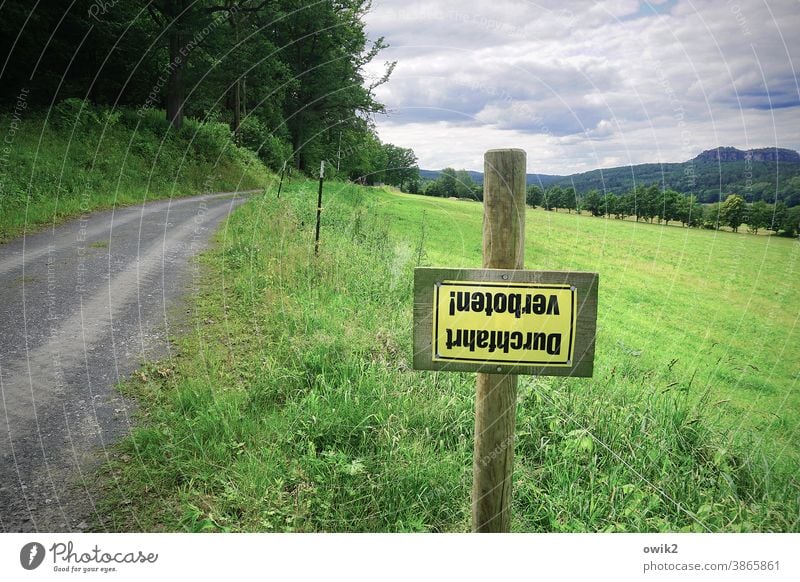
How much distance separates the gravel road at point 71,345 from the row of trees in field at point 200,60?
3.51 metres

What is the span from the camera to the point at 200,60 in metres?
17.8

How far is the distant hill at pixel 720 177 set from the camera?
7.61 feet

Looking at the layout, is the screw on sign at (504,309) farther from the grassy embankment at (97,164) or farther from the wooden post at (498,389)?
the grassy embankment at (97,164)

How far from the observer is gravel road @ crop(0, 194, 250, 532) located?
2768mm

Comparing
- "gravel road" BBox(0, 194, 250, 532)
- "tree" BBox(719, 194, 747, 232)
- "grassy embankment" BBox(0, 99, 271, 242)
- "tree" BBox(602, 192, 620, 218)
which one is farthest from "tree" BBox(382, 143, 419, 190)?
"grassy embankment" BBox(0, 99, 271, 242)

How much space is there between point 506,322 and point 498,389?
1.15 ft

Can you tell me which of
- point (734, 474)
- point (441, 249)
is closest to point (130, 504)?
point (734, 474)

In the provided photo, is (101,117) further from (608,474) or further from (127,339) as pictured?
(608,474)

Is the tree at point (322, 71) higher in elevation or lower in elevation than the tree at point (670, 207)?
higher

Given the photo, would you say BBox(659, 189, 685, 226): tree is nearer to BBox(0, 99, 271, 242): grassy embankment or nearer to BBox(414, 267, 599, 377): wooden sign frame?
BBox(414, 267, 599, 377): wooden sign frame

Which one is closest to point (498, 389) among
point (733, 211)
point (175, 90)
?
point (733, 211)

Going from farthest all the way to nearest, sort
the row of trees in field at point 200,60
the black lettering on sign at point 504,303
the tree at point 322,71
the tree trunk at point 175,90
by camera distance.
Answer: the tree trunk at point 175,90 < the row of trees in field at point 200,60 < the tree at point 322,71 < the black lettering on sign at point 504,303

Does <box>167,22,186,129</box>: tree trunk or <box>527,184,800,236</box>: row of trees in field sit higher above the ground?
<box>167,22,186,129</box>: tree trunk

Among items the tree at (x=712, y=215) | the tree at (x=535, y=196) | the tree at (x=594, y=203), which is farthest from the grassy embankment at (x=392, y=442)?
the tree at (x=535, y=196)
